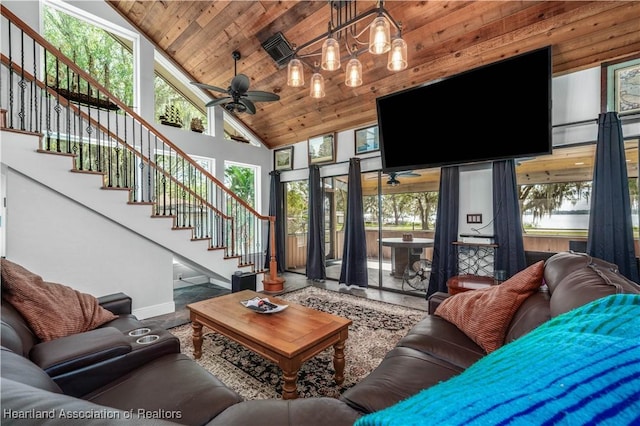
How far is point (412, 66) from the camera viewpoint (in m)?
3.58

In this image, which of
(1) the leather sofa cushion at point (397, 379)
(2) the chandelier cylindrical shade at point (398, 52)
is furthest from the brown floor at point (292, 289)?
(2) the chandelier cylindrical shade at point (398, 52)

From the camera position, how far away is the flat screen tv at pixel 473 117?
8.96 ft

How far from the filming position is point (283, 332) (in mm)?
1951

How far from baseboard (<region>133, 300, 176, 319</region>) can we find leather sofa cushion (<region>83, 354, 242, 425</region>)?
6.96 feet

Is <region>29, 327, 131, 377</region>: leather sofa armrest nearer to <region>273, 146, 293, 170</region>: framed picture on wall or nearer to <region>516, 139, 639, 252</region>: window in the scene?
<region>516, 139, 639, 252</region>: window

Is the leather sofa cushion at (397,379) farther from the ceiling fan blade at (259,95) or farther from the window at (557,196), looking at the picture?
the ceiling fan blade at (259,95)

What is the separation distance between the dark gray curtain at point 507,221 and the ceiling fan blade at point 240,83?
317 centimetres

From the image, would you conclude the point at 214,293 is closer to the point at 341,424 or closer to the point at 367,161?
the point at 367,161

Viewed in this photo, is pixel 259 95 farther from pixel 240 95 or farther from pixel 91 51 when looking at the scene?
pixel 91 51

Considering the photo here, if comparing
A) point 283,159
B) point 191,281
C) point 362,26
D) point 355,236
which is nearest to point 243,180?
point 283,159

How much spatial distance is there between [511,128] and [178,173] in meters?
4.77

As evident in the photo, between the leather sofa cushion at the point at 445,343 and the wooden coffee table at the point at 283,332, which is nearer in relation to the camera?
the leather sofa cushion at the point at 445,343

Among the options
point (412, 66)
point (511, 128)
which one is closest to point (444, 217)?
point (511, 128)

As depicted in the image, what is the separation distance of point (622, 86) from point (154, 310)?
5.64 m
